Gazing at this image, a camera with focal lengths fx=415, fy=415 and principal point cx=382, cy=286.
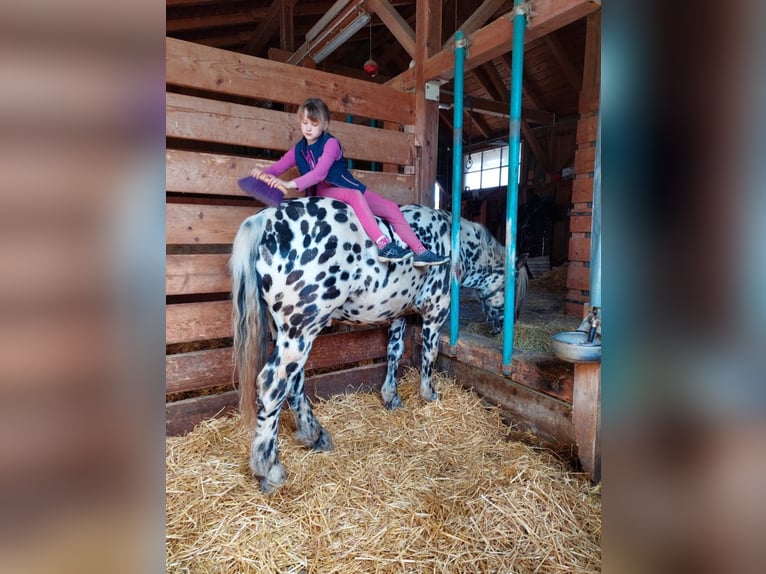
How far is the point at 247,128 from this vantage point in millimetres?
2672

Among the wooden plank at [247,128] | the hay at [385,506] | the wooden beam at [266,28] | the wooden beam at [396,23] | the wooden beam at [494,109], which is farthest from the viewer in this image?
the wooden beam at [266,28]

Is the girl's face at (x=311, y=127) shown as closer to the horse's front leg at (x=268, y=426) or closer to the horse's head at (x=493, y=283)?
the horse's front leg at (x=268, y=426)

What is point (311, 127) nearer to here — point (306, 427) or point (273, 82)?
point (273, 82)

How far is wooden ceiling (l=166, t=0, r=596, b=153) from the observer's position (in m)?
4.60

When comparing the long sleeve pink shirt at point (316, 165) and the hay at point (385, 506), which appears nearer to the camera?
the hay at point (385, 506)

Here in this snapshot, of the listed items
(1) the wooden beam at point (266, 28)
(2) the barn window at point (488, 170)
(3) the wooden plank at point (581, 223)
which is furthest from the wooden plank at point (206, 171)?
(2) the barn window at point (488, 170)

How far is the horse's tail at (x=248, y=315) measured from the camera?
6.81ft

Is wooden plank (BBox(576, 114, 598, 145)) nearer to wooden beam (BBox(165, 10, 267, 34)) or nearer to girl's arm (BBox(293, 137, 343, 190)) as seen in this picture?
girl's arm (BBox(293, 137, 343, 190))

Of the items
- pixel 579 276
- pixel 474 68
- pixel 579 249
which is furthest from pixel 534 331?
pixel 474 68

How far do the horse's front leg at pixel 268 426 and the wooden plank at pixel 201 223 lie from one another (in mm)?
958

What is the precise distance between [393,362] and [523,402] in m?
0.96
